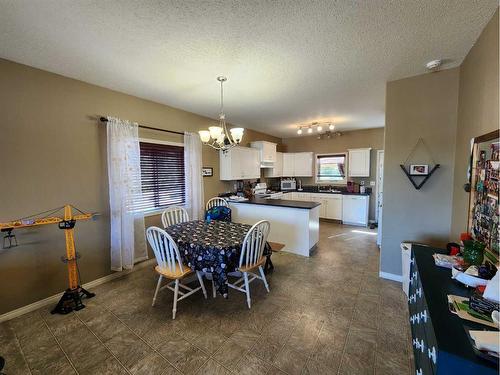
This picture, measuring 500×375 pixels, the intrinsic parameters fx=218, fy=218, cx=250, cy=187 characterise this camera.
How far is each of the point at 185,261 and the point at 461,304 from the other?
2.21 m

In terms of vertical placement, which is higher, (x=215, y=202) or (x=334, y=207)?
(x=215, y=202)

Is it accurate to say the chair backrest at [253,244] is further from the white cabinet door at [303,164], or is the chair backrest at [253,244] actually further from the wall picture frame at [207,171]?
the white cabinet door at [303,164]

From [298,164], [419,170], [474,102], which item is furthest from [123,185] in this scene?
[298,164]

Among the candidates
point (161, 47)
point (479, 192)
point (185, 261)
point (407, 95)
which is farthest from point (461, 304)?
point (161, 47)

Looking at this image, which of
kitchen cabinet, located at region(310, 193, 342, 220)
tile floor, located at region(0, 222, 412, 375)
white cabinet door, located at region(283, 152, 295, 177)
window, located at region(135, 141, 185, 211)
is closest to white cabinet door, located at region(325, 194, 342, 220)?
kitchen cabinet, located at region(310, 193, 342, 220)

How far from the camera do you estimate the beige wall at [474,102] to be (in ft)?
5.06

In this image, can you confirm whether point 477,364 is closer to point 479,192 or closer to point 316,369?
point 316,369

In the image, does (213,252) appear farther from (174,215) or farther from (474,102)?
(474,102)

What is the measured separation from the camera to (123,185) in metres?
2.96

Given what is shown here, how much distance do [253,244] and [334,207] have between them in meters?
4.29

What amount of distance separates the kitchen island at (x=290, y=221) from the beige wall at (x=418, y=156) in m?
1.13

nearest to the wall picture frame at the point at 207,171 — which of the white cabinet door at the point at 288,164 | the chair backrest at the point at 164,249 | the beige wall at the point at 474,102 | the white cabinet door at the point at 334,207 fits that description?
the chair backrest at the point at 164,249

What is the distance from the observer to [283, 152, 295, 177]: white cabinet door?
22.4 ft

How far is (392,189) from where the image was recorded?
110 inches
